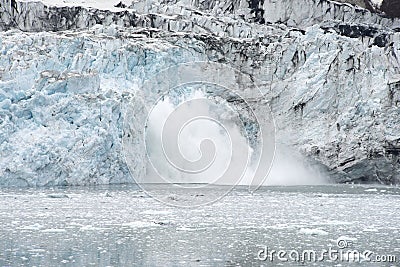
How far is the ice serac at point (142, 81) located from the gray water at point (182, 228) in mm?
1691

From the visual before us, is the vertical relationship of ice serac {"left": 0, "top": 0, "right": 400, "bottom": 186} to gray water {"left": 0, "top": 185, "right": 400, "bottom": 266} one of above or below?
above

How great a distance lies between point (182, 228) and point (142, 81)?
902cm

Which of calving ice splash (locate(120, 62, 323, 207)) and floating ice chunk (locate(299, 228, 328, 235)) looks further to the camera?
calving ice splash (locate(120, 62, 323, 207))

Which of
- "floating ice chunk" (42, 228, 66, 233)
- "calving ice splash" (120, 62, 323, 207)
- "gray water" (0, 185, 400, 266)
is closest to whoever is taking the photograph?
"gray water" (0, 185, 400, 266)

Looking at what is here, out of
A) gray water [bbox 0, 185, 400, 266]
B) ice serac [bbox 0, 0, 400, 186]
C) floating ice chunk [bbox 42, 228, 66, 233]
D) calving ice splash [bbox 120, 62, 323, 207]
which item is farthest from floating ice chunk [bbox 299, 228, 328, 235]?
calving ice splash [bbox 120, 62, 323, 207]

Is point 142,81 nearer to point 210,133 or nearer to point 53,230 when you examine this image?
point 210,133

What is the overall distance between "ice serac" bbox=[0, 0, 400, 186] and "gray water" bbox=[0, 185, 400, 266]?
5.55ft

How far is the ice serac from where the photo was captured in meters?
14.7

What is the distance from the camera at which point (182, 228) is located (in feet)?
28.6

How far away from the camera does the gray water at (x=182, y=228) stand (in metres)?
6.71

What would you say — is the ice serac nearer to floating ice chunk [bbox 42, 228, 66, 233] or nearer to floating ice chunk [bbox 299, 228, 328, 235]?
floating ice chunk [bbox 42, 228, 66, 233]

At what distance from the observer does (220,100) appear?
18.9m

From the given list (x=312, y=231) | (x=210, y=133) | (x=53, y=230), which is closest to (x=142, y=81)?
(x=210, y=133)

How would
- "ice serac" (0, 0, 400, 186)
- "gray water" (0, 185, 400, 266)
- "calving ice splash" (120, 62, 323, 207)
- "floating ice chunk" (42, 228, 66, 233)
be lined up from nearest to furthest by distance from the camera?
1. "gray water" (0, 185, 400, 266)
2. "floating ice chunk" (42, 228, 66, 233)
3. "ice serac" (0, 0, 400, 186)
4. "calving ice splash" (120, 62, 323, 207)
